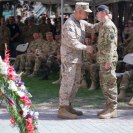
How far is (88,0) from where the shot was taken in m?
15.8

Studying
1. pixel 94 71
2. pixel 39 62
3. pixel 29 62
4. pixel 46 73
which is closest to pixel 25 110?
pixel 94 71

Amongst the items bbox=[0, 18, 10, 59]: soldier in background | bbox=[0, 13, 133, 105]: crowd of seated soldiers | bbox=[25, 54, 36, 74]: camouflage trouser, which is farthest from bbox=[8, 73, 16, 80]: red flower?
bbox=[0, 18, 10, 59]: soldier in background

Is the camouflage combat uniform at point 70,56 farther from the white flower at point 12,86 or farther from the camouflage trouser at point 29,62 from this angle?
the camouflage trouser at point 29,62

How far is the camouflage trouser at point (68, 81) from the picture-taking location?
8.05m

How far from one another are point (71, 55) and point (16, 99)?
115 inches

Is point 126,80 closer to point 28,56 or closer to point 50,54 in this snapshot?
point 50,54

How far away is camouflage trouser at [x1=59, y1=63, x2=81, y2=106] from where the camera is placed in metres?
8.05

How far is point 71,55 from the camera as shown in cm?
805

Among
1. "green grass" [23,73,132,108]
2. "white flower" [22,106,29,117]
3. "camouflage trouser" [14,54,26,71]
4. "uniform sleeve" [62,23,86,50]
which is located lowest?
"green grass" [23,73,132,108]

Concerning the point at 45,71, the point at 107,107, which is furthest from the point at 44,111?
the point at 45,71

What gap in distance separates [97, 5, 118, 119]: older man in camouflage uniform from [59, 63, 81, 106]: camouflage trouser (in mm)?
414

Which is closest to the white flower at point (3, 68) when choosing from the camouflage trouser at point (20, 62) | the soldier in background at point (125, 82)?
the soldier in background at point (125, 82)

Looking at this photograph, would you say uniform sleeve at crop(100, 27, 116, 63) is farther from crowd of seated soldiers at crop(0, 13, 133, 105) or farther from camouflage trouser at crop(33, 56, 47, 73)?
camouflage trouser at crop(33, 56, 47, 73)

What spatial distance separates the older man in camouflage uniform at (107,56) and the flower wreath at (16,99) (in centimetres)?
287
